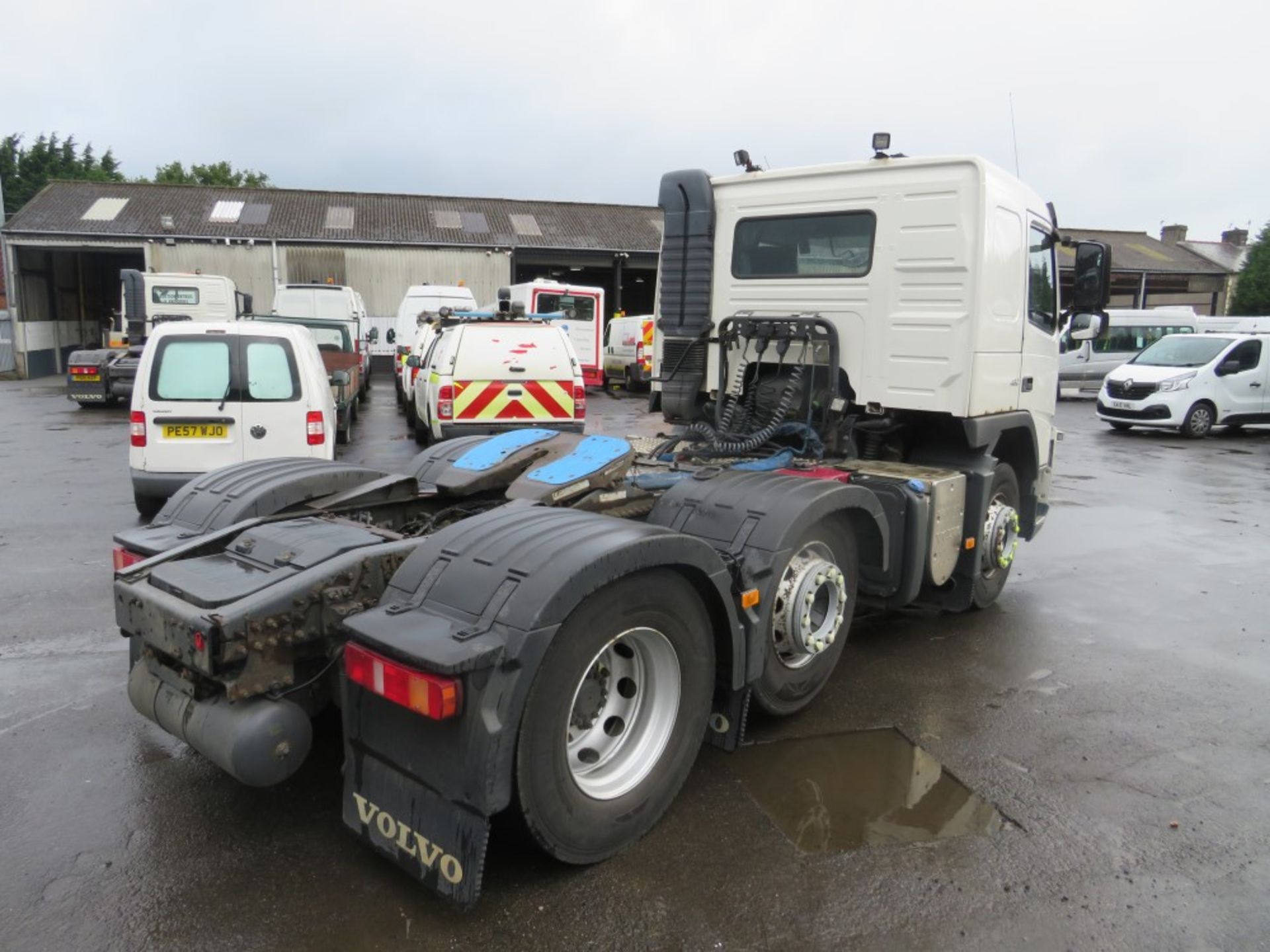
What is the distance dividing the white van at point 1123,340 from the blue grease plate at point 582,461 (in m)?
23.3

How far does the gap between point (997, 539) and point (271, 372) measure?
20.2ft

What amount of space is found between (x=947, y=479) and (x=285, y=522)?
3.46m

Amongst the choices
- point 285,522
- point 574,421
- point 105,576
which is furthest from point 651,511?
point 574,421

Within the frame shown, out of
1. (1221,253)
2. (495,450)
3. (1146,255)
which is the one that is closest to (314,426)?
(495,450)

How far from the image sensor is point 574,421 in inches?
447

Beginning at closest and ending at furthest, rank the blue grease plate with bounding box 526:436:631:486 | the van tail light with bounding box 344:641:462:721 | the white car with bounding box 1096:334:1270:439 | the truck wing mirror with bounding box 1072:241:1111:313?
the van tail light with bounding box 344:641:462:721 → the blue grease plate with bounding box 526:436:631:486 → the truck wing mirror with bounding box 1072:241:1111:313 → the white car with bounding box 1096:334:1270:439

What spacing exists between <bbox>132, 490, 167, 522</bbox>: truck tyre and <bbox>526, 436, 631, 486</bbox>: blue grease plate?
5.07m

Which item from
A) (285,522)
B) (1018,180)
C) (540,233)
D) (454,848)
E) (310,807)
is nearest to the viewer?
(454,848)

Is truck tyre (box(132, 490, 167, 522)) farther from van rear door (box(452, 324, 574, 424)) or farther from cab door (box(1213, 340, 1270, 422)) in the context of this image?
cab door (box(1213, 340, 1270, 422))

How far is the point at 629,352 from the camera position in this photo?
25.3m

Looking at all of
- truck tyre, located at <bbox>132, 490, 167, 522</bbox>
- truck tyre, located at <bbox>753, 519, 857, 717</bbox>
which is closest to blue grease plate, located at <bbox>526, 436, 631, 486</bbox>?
truck tyre, located at <bbox>753, 519, 857, 717</bbox>

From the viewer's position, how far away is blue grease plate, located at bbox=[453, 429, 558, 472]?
15.5 feet

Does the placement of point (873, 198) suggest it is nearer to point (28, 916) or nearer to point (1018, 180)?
point (1018, 180)

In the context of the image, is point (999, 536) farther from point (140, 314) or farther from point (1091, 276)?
point (140, 314)
